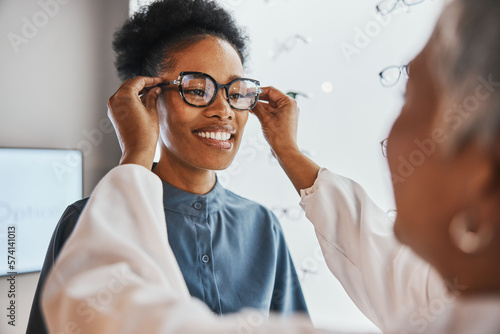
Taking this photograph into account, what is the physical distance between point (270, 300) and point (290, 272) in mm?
89

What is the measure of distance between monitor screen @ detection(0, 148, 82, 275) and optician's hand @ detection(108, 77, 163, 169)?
546 millimetres

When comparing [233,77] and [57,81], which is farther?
[57,81]

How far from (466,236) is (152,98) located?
0.59 meters

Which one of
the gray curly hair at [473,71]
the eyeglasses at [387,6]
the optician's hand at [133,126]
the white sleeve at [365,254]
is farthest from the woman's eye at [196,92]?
the eyeglasses at [387,6]

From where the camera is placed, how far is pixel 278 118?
33.1 inches

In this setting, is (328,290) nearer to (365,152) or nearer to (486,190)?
(365,152)

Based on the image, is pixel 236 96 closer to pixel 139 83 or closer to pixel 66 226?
pixel 139 83

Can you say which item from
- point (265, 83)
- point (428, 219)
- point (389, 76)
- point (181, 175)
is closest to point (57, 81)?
point (181, 175)

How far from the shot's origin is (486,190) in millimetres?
307

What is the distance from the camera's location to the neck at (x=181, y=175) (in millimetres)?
859

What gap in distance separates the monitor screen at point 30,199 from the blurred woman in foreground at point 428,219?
71cm

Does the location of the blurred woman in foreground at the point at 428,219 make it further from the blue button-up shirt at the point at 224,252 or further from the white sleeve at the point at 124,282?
the blue button-up shirt at the point at 224,252

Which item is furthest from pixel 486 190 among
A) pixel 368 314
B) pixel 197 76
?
pixel 197 76

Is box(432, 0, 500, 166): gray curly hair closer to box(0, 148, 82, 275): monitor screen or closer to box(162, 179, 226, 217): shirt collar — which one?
box(162, 179, 226, 217): shirt collar
